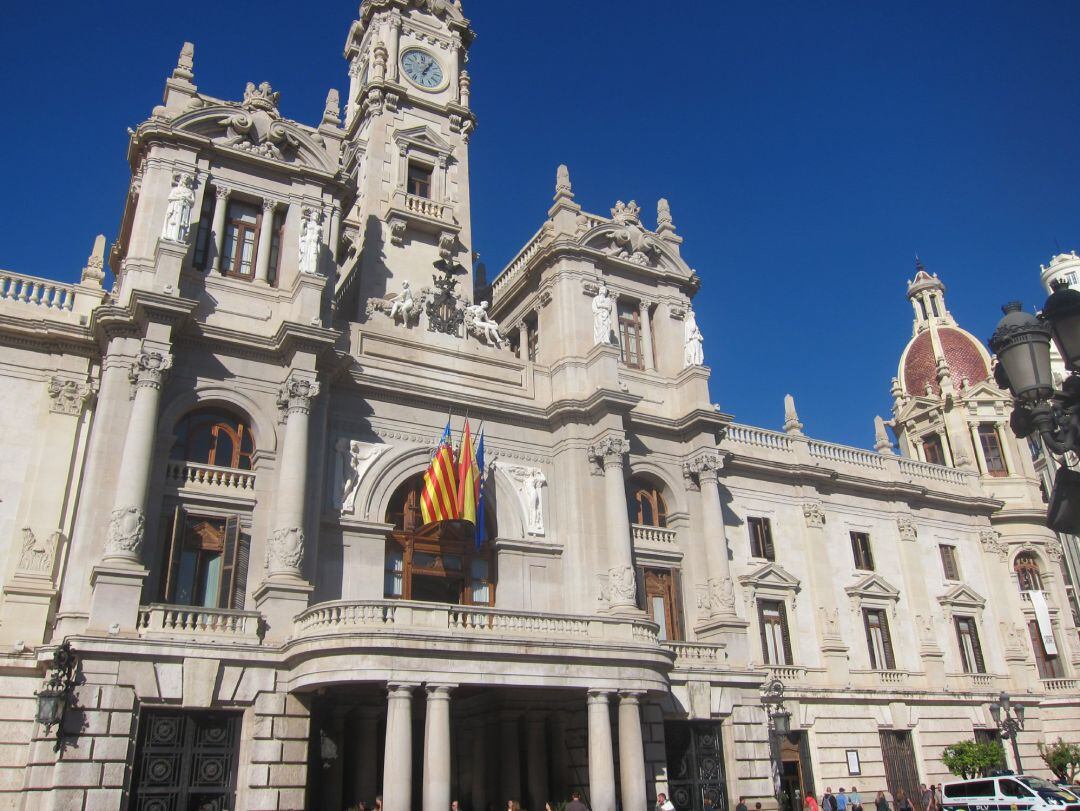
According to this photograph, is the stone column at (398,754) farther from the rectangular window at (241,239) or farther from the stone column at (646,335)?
the stone column at (646,335)

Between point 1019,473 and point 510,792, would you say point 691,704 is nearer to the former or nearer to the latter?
point 510,792

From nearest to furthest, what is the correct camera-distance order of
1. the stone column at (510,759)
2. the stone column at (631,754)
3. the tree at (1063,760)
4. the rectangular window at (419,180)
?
the stone column at (631,754)
the stone column at (510,759)
the tree at (1063,760)
the rectangular window at (419,180)

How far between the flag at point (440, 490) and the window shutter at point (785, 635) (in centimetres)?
1464

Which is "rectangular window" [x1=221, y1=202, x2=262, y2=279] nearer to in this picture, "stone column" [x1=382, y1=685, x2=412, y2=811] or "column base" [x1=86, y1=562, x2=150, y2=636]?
"column base" [x1=86, y1=562, x2=150, y2=636]

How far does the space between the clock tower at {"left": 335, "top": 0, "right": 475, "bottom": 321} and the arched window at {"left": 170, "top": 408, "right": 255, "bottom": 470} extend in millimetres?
7410

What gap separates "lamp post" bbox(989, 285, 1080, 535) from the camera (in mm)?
8273

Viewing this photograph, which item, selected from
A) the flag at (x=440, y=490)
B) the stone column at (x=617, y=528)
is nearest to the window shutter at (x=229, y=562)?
the flag at (x=440, y=490)

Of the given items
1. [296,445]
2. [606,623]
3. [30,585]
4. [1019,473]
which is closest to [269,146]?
[296,445]

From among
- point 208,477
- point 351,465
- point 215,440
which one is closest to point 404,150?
point 351,465

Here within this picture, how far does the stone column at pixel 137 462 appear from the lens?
22609mm

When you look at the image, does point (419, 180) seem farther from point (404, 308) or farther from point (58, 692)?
point (58, 692)

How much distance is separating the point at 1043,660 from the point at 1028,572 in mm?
3933

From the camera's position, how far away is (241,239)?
2966 centimetres

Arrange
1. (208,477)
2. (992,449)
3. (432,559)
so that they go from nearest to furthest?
1. (208,477)
2. (432,559)
3. (992,449)
